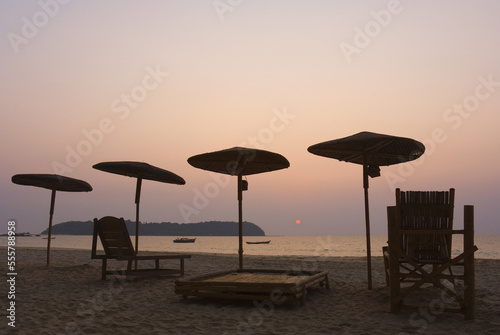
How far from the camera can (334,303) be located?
606cm

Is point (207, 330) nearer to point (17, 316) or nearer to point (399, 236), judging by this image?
point (17, 316)

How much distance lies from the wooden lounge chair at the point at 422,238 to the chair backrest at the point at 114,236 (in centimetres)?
464

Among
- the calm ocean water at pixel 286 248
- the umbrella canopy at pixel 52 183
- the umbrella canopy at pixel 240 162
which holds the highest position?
the umbrella canopy at pixel 240 162

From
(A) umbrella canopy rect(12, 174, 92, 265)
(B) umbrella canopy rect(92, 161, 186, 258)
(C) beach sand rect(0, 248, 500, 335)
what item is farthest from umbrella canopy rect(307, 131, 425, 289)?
(A) umbrella canopy rect(12, 174, 92, 265)

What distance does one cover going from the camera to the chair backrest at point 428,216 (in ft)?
18.4

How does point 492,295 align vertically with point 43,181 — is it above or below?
below

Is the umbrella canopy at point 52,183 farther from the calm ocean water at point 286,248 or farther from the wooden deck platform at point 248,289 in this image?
the calm ocean water at point 286,248

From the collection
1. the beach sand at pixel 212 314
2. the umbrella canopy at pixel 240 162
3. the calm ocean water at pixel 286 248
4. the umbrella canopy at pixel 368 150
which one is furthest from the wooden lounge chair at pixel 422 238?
the calm ocean water at pixel 286 248

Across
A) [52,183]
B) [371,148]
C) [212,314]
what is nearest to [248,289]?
[212,314]

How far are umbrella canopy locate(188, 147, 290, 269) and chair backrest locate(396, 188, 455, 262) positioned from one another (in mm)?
2895

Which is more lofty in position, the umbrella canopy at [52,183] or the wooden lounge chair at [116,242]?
the umbrella canopy at [52,183]

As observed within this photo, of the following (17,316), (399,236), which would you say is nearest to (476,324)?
(399,236)

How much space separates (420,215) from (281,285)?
2.09m

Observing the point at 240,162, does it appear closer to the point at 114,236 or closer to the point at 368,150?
the point at 368,150
